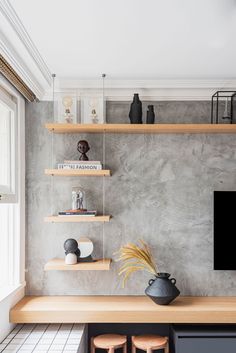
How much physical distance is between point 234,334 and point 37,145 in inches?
87.3

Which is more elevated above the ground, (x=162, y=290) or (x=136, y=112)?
(x=136, y=112)

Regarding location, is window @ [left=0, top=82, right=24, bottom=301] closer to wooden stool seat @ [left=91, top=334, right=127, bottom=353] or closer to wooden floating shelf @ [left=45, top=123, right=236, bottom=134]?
wooden floating shelf @ [left=45, top=123, right=236, bottom=134]

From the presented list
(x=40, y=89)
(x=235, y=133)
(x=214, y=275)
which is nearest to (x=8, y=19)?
(x=40, y=89)

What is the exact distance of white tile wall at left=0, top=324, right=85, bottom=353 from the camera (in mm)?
2895

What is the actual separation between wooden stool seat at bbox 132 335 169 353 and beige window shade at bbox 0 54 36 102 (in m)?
2.12

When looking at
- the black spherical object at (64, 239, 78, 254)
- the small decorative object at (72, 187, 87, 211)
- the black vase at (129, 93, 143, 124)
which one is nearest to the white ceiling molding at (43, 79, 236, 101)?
the black vase at (129, 93, 143, 124)

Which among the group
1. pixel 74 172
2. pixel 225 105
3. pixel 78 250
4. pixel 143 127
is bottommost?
pixel 78 250

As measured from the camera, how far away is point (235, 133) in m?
3.74

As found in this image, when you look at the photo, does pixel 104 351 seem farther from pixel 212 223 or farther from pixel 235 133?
pixel 235 133

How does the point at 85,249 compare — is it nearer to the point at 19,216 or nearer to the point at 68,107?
the point at 19,216

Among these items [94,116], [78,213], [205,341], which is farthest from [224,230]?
[94,116]

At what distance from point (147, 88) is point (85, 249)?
4.82ft

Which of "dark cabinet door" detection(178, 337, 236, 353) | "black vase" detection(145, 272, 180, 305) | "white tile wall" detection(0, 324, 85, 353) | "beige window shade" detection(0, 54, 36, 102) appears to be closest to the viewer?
"beige window shade" detection(0, 54, 36, 102)

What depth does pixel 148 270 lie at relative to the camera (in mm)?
3619
